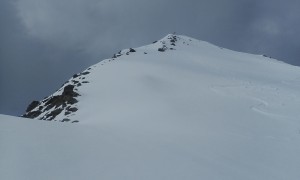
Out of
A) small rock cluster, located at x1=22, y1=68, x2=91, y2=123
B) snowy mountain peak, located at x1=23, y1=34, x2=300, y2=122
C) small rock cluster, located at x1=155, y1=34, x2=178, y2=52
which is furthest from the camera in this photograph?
small rock cluster, located at x1=155, y1=34, x2=178, y2=52

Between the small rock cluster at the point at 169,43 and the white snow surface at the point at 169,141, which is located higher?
the small rock cluster at the point at 169,43

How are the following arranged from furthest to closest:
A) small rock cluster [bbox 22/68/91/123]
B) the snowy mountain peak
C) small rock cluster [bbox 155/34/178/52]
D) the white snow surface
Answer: small rock cluster [bbox 155/34/178/52] < small rock cluster [bbox 22/68/91/123] < the snowy mountain peak < the white snow surface

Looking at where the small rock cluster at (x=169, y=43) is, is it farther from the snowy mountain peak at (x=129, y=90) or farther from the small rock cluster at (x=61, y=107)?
the small rock cluster at (x=61, y=107)

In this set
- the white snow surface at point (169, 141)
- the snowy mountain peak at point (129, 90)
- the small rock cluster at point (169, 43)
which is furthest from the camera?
the small rock cluster at point (169, 43)

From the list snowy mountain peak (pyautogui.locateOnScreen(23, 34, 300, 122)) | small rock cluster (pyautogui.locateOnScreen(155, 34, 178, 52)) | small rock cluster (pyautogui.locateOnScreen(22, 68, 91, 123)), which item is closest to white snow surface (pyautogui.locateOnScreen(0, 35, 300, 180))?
snowy mountain peak (pyautogui.locateOnScreen(23, 34, 300, 122))

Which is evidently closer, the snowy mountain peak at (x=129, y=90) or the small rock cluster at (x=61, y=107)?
the snowy mountain peak at (x=129, y=90)

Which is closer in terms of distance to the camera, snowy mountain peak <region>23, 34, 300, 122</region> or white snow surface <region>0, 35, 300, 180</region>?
white snow surface <region>0, 35, 300, 180</region>

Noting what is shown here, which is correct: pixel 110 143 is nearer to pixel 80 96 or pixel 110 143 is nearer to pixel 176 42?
pixel 80 96

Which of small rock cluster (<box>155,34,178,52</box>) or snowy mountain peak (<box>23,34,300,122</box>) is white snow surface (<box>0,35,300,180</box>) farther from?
small rock cluster (<box>155,34,178,52</box>)

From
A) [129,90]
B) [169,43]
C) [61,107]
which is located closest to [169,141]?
[129,90]

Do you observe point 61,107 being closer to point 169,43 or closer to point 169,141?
point 169,141

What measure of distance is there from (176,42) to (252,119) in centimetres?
5804

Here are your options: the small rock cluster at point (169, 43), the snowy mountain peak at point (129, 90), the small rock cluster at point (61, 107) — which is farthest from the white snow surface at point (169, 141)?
the small rock cluster at point (169, 43)

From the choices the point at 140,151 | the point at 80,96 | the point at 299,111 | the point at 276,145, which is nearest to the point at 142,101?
the point at 80,96
